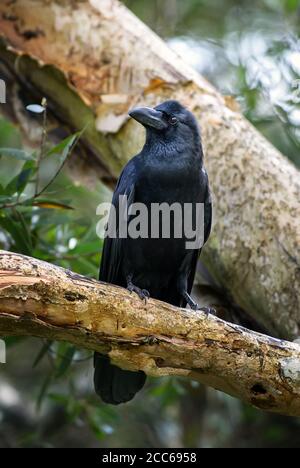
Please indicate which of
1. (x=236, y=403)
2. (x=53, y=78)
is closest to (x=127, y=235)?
(x=53, y=78)

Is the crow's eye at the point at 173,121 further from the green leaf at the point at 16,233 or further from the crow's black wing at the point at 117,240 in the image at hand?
the green leaf at the point at 16,233

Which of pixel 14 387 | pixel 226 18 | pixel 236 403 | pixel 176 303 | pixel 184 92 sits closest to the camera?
pixel 176 303

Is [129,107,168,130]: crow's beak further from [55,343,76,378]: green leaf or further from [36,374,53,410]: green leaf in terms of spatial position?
[36,374,53,410]: green leaf

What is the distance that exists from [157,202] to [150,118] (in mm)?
534

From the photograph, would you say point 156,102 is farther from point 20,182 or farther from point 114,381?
point 114,381

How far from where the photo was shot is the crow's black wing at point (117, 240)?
4.07m

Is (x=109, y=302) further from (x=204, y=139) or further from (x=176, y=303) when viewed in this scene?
(x=204, y=139)

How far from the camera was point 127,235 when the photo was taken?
13.5 ft

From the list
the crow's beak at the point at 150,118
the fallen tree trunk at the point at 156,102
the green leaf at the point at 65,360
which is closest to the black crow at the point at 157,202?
the crow's beak at the point at 150,118

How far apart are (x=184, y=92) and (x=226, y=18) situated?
2.83 meters

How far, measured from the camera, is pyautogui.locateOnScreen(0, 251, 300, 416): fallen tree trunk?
3014 millimetres

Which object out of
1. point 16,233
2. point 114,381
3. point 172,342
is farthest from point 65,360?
point 172,342

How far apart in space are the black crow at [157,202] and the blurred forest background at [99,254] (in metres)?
0.58

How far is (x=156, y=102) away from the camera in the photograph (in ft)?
16.0
